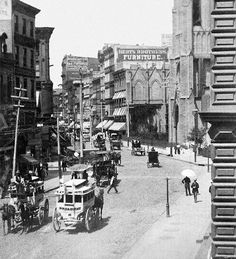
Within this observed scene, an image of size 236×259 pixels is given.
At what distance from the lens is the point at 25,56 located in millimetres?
54781

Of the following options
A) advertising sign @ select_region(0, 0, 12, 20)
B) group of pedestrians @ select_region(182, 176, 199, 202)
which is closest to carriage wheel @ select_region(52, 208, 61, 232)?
group of pedestrians @ select_region(182, 176, 199, 202)

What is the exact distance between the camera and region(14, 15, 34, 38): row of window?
176 ft

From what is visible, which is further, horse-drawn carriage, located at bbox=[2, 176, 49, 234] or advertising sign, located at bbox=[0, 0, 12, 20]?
advertising sign, located at bbox=[0, 0, 12, 20]

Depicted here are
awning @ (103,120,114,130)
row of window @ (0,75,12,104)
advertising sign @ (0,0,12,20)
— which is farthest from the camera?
awning @ (103,120,114,130)

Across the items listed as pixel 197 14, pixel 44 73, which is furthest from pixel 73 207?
pixel 197 14

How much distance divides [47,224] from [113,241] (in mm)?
3937

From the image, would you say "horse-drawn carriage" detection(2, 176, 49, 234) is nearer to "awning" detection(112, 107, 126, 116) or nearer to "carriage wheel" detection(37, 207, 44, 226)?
"carriage wheel" detection(37, 207, 44, 226)

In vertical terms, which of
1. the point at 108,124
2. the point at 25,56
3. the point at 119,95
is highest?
the point at 25,56

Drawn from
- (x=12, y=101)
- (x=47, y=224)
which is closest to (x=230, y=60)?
(x=47, y=224)

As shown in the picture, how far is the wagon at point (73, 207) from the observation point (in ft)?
65.5

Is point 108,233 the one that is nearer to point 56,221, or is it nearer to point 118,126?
point 56,221

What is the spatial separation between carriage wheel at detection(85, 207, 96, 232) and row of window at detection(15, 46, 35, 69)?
111ft

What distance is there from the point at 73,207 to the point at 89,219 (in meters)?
0.84

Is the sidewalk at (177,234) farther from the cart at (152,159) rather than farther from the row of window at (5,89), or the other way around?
the row of window at (5,89)
